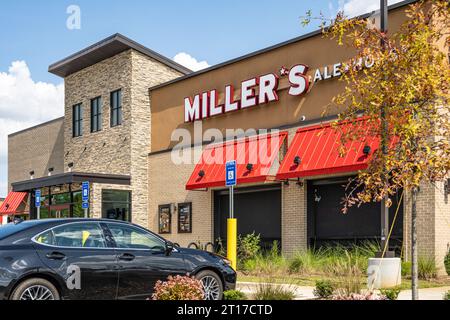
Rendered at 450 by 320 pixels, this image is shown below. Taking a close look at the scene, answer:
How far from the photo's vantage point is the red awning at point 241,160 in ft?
77.9

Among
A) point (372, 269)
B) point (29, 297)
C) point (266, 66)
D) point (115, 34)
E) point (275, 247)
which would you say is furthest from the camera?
point (115, 34)

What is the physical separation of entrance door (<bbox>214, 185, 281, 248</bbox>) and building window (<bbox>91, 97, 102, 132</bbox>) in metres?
9.98

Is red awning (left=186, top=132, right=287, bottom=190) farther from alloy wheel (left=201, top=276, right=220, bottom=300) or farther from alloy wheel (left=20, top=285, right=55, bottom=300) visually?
alloy wheel (left=20, top=285, right=55, bottom=300)

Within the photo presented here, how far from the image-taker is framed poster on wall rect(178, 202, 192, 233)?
28.2m

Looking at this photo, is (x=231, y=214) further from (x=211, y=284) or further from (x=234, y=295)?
(x=234, y=295)

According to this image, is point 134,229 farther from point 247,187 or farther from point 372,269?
point 247,187

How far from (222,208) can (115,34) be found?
10.8 meters

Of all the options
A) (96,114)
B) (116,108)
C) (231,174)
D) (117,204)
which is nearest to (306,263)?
(231,174)

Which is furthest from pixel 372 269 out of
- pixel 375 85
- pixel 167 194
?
pixel 167 194

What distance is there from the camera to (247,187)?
26016 millimetres

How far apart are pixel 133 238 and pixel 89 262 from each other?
1.10m

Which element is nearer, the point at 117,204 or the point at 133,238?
the point at 133,238

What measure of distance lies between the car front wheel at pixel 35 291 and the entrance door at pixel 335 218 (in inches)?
512

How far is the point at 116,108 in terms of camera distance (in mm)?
32844
